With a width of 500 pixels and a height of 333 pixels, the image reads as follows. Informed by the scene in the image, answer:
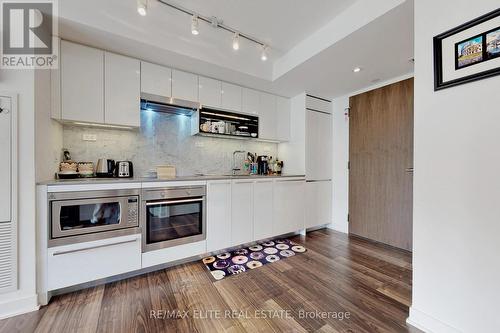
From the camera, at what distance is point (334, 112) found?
3.52 metres

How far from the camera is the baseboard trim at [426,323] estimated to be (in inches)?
47.7

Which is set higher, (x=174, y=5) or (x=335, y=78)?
(x=174, y=5)

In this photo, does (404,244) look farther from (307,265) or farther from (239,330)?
(239,330)

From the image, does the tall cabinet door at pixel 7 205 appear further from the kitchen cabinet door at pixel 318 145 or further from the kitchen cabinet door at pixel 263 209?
the kitchen cabinet door at pixel 318 145

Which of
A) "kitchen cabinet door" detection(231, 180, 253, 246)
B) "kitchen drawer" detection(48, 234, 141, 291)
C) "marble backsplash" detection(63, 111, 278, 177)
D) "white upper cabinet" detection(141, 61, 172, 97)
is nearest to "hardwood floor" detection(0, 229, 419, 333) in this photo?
"kitchen drawer" detection(48, 234, 141, 291)

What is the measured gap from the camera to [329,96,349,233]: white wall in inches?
130

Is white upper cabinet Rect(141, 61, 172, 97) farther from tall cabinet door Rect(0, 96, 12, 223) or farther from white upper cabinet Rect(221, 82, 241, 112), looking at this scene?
tall cabinet door Rect(0, 96, 12, 223)

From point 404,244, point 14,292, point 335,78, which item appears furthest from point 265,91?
point 14,292

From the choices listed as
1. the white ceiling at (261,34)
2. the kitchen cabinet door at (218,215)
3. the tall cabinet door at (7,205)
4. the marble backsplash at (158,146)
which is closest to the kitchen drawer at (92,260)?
the tall cabinet door at (7,205)

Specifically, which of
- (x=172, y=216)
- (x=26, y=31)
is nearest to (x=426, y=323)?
(x=172, y=216)

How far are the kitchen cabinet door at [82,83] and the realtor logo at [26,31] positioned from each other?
175 millimetres

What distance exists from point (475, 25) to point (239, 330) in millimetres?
2353

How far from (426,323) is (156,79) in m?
3.17

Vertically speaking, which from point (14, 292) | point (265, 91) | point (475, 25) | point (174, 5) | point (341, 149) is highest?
point (174, 5)
